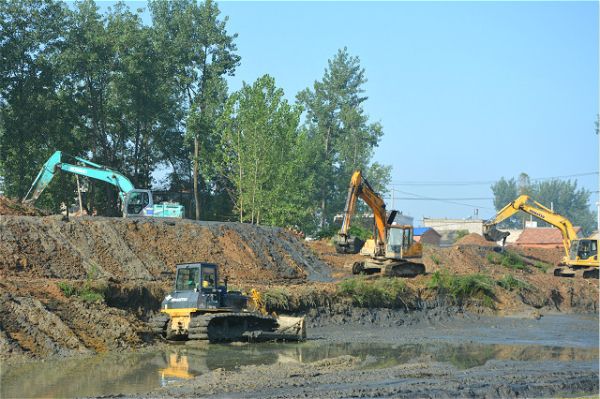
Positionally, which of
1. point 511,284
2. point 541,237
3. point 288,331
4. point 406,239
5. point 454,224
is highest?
point 454,224

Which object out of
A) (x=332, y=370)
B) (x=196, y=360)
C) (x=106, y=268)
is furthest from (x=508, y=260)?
(x=332, y=370)

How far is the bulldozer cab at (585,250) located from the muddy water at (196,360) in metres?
23.5

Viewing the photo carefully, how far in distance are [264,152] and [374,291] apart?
20.6 metres

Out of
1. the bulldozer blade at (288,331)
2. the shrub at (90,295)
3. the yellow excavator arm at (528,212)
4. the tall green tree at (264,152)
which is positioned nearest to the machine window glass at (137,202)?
the tall green tree at (264,152)

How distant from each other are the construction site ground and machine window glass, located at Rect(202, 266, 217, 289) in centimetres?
124

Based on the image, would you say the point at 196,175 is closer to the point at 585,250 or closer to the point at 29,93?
the point at 29,93

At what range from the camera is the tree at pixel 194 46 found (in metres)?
61.8

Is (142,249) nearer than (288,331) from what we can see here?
No

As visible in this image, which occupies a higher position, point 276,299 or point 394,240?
point 394,240

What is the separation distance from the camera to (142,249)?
35.6 meters

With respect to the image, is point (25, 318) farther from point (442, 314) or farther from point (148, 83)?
point (148, 83)

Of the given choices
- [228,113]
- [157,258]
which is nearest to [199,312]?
[157,258]

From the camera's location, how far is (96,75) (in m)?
56.4

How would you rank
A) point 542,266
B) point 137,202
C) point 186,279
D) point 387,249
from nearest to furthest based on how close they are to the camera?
point 186,279 → point 387,249 → point 137,202 → point 542,266
